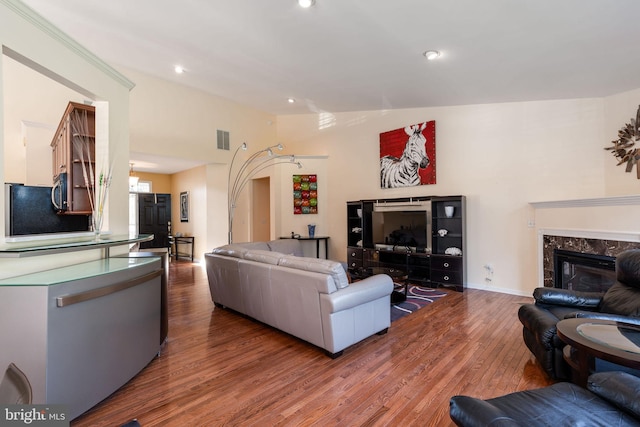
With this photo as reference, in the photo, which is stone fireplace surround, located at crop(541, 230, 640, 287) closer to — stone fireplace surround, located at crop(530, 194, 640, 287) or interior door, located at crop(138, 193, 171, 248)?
stone fireplace surround, located at crop(530, 194, 640, 287)

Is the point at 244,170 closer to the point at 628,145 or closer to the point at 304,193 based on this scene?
the point at 304,193

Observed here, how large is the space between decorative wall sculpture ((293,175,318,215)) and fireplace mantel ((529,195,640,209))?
4275 millimetres

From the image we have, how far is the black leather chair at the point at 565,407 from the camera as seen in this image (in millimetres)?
1179

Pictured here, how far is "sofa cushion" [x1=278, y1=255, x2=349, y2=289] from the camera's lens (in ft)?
8.80

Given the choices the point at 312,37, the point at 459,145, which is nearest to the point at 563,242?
the point at 459,145

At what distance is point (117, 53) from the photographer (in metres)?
4.60

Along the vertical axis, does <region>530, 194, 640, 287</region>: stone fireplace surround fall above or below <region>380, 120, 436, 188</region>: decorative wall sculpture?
below

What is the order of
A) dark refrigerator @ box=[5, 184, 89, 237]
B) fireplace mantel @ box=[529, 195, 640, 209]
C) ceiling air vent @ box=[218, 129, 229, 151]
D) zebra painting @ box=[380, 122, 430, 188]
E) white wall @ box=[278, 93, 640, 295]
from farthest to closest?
ceiling air vent @ box=[218, 129, 229, 151]
zebra painting @ box=[380, 122, 430, 188]
white wall @ box=[278, 93, 640, 295]
fireplace mantel @ box=[529, 195, 640, 209]
dark refrigerator @ box=[5, 184, 89, 237]

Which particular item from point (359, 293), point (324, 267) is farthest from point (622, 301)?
point (324, 267)

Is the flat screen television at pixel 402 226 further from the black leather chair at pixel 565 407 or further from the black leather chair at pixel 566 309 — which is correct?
the black leather chair at pixel 565 407

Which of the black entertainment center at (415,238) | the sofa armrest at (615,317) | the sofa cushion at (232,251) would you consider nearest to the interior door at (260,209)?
the black entertainment center at (415,238)

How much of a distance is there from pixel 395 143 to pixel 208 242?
4.92 m

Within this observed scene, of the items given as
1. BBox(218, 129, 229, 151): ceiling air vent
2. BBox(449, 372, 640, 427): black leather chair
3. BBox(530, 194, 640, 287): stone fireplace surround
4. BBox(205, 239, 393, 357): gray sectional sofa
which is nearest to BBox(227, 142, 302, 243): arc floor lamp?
BBox(218, 129, 229, 151): ceiling air vent

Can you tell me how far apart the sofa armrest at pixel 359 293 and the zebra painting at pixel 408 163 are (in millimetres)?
3127
